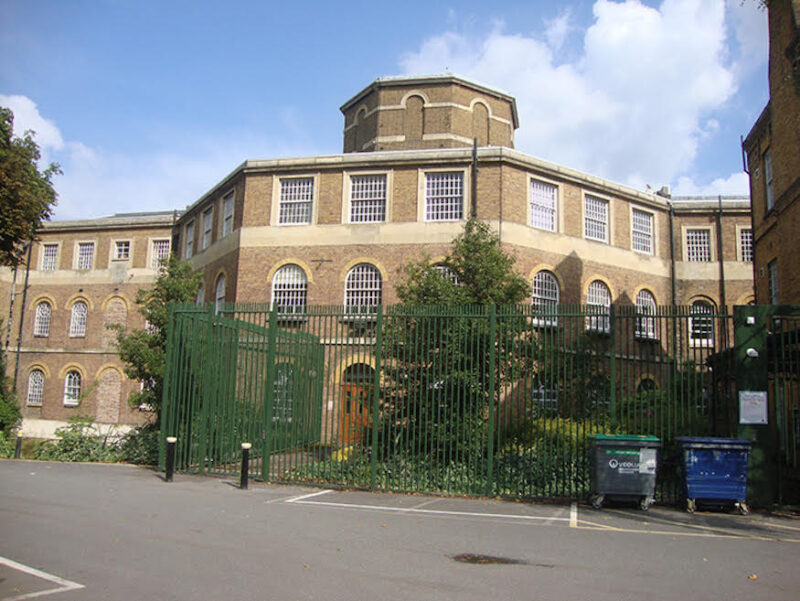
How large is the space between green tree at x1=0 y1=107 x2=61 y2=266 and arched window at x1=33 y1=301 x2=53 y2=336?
77.4ft

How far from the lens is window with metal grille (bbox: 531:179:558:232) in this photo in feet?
75.1

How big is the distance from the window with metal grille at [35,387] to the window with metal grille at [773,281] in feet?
109

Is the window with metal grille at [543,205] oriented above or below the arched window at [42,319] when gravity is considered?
above

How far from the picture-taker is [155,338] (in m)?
19.1

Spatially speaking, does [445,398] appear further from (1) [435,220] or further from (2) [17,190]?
(1) [435,220]

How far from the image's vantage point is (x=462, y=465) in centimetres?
1101

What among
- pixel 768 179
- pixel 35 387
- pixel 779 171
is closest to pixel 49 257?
pixel 35 387

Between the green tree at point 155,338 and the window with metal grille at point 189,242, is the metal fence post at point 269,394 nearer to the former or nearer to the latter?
the green tree at point 155,338

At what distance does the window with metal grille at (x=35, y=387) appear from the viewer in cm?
3478

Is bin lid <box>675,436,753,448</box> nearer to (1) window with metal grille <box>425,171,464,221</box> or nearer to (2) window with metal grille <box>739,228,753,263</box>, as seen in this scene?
(1) window with metal grille <box>425,171,464,221</box>

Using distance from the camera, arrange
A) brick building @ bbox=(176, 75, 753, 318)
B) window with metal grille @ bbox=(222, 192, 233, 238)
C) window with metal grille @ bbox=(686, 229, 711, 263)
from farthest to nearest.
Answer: window with metal grille @ bbox=(686, 229, 711, 263), window with metal grille @ bbox=(222, 192, 233, 238), brick building @ bbox=(176, 75, 753, 318)

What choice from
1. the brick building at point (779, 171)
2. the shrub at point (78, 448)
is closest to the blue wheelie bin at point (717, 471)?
the brick building at point (779, 171)

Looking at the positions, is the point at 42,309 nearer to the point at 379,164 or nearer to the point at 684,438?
the point at 379,164

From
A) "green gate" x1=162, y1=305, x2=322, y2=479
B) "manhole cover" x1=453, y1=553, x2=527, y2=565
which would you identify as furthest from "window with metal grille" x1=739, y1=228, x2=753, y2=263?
"manhole cover" x1=453, y1=553, x2=527, y2=565
